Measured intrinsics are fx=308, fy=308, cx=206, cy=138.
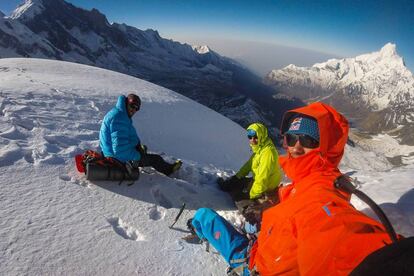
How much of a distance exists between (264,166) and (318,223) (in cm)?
447

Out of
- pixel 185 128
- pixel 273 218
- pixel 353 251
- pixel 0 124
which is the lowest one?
pixel 185 128

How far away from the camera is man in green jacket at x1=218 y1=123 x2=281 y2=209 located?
6.62m

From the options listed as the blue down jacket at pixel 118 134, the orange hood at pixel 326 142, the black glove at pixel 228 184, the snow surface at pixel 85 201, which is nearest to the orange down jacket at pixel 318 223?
the orange hood at pixel 326 142

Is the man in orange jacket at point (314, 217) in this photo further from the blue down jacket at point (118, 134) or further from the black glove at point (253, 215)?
the blue down jacket at point (118, 134)

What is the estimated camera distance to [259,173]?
6676 millimetres

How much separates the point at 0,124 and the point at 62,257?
5.63 metres

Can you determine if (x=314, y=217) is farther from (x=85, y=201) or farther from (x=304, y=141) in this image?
(x=85, y=201)

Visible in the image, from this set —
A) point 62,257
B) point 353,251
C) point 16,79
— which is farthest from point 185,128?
point 353,251

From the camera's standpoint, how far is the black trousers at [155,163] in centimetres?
764

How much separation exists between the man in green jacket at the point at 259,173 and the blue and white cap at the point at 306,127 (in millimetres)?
3214

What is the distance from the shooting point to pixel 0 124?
820 centimetres

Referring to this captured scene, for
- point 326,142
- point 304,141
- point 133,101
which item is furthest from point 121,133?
point 326,142

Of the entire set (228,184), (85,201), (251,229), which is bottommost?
(228,184)

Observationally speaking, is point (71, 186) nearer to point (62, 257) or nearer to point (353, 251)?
point (62, 257)
